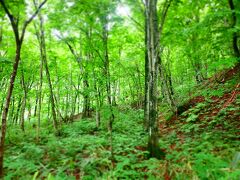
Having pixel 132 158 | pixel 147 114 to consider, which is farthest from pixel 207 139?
pixel 147 114

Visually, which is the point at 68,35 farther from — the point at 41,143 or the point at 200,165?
the point at 200,165

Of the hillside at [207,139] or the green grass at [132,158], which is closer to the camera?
the hillside at [207,139]

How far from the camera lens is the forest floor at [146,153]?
4996 millimetres

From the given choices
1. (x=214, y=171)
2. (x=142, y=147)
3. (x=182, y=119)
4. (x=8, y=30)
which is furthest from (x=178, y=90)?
(x=214, y=171)

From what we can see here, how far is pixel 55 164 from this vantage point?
6918 millimetres

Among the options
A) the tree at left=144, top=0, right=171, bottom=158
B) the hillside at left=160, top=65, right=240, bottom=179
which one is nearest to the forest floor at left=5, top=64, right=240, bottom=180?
the hillside at left=160, top=65, right=240, bottom=179

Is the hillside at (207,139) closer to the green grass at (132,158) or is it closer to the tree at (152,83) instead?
the green grass at (132,158)

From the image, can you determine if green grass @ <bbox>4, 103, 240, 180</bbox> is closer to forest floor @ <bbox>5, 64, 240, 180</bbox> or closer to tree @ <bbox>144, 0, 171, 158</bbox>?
forest floor @ <bbox>5, 64, 240, 180</bbox>

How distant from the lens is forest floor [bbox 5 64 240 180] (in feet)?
16.4

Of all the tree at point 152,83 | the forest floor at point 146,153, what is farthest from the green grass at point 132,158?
the tree at point 152,83

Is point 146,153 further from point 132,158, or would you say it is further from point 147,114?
point 147,114

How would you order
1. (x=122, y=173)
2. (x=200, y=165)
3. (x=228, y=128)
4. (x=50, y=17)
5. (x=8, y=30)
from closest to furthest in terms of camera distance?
(x=200, y=165)
(x=122, y=173)
(x=228, y=128)
(x=50, y=17)
(x=8, y=30)

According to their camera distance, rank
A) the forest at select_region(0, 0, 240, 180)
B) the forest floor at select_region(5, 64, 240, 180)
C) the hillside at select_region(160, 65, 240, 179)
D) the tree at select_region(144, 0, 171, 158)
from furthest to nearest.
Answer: the tree at select_region(144, 0, 171, 158) < the forest at select_region(0, 0, 240, 180) < the forest floor at select_region(5, 64, 240, 180) < the hillside at select_region(160, 65, 240, 179)

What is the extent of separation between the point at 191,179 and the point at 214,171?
48 centimetres
